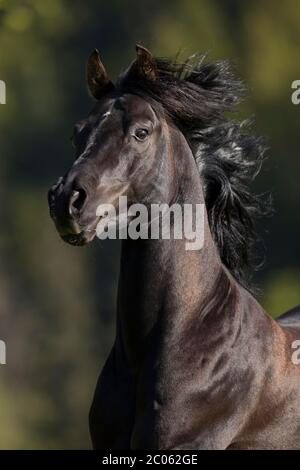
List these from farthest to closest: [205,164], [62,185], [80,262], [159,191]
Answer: [80,262], [205,164], [159,191], [62,185]

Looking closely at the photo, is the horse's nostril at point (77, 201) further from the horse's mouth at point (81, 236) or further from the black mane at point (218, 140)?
the black mane at point (218, 140)

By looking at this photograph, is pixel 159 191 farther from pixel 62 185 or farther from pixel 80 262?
pixel 80 262

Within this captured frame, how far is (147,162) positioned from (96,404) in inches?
30.1

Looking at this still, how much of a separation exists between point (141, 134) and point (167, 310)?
54 cm

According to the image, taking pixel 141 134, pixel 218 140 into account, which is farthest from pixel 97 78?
pixel 218 140

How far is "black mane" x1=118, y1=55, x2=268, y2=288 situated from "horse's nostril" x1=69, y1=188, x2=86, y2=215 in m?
0.51

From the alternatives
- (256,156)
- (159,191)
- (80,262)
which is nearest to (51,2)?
(80,262)

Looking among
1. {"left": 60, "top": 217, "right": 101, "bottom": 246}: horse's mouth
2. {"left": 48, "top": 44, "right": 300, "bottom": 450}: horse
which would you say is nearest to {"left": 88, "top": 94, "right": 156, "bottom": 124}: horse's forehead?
{"left": 48, "top": 44, "right": 300, "bottom": 450}: horse

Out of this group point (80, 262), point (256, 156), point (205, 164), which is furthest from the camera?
point (80, 262)

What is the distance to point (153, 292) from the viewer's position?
3471 mm

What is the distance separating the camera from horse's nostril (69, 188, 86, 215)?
3.21 m

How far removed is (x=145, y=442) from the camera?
329 cm

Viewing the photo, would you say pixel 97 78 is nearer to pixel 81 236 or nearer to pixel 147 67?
pixel 147 67

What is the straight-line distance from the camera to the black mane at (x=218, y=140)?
3686mm
